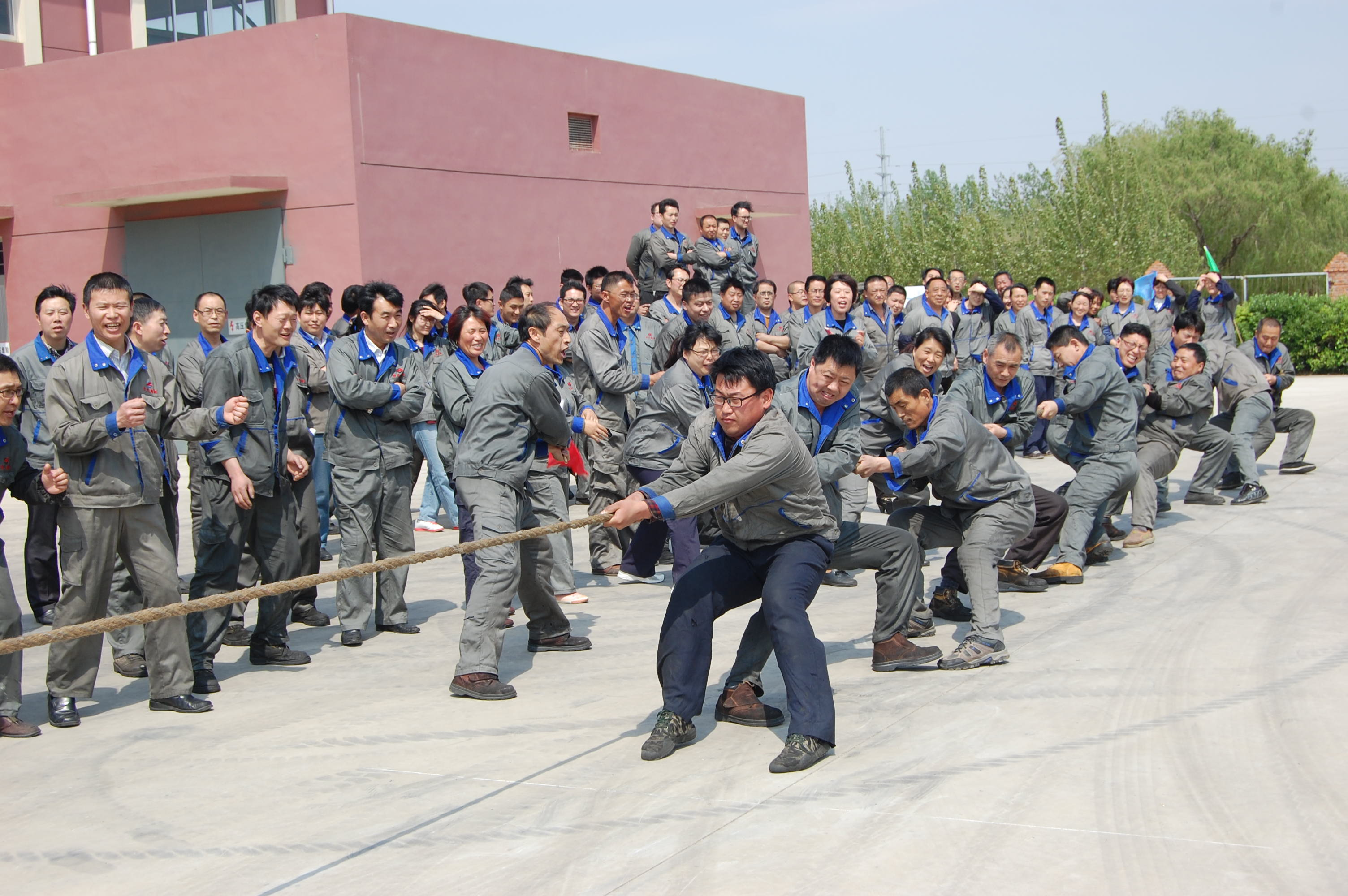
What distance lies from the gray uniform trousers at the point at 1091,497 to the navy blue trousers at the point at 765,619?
3380 millimetres

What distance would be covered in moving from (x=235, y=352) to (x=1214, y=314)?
36.4 ft

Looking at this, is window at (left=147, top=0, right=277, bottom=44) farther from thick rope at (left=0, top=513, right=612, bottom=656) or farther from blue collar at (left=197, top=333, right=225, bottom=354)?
thick rope at (left=0, top=513, right=612, bottom=656)

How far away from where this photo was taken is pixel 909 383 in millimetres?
6562

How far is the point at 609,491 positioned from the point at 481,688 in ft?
11.3

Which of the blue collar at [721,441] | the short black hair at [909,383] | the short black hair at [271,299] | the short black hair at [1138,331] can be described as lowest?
the blue collar at [721,441]

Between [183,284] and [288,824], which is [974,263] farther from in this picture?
[288,824]

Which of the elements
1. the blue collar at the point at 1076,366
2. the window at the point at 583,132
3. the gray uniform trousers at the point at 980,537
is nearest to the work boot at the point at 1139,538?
the blue collar at the point at 1076,366

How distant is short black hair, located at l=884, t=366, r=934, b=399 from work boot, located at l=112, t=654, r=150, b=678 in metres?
4.23

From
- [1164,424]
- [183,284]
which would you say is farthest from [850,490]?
[183,284]

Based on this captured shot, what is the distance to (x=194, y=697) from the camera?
19.5ft

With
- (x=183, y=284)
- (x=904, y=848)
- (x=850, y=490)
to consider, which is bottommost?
(x=904, y=848)

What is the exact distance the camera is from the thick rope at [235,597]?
393 centimetres

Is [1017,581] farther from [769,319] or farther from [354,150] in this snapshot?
[354,150]

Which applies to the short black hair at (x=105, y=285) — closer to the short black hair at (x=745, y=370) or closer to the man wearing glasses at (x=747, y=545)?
the man wearing glasses at (x=747, y=545)
